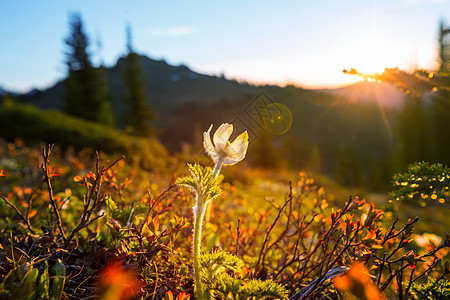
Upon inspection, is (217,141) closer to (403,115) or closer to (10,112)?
(10,112)

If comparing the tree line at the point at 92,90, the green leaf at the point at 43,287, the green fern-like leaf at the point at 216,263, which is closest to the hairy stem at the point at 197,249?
the green fern-like leaf at the point at 216,263

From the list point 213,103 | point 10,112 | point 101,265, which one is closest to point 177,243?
point 101,265

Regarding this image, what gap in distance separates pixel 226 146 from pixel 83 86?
101ft

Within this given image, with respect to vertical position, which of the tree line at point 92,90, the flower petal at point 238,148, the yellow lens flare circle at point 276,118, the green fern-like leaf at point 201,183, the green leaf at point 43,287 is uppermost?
the tree line at point 92,90

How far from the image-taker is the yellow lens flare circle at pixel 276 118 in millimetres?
2427

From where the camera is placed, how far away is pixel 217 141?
44.6 inches

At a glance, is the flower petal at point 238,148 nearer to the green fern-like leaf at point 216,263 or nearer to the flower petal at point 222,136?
the flower petal at point 222,136

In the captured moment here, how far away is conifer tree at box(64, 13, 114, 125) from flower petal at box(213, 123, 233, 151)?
29610 mm

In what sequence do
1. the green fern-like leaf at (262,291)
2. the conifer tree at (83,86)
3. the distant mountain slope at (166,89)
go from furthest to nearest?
the distant mountain slope at (166,89) → the conifer tree at (83,86) → the green fern-like leaf at (262,291)

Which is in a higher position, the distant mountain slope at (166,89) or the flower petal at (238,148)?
the distant mountain slope at (166,89)

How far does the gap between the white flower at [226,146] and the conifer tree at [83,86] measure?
97.1 feet

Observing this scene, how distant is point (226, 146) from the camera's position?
1142 millimetres

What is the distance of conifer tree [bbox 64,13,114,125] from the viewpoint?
2764 cm

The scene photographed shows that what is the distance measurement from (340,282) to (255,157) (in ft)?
110
